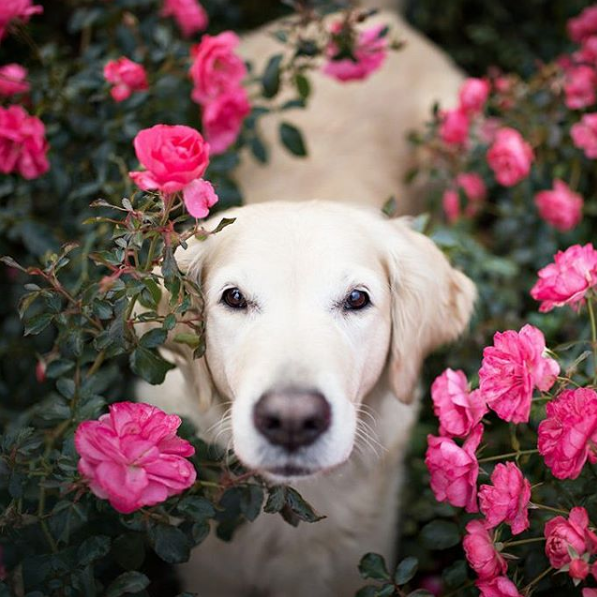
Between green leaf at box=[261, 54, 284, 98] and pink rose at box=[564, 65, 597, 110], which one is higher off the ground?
green leaf at box=[261, 54, 284, 98]

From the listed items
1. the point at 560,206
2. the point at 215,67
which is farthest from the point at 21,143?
the point at 560,206

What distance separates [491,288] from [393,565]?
3.71 feet

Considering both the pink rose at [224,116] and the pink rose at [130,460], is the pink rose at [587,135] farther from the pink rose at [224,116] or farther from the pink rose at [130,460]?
the pink rose at [130,460]

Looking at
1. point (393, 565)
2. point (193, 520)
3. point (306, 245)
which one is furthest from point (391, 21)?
point (193, 520)

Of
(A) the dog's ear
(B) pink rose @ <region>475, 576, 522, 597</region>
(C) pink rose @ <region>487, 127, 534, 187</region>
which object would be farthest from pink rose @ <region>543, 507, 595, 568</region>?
(C) pink rose @ <region>487, 127, 534, 187</region>

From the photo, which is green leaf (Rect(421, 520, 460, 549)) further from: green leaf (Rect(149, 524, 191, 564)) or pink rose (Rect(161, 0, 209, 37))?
pink rose (Rect(161, 0, 209, 37))

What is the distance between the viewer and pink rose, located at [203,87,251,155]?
8.07 ft

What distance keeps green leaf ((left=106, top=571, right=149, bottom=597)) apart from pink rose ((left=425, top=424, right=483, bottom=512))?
69 centimetres

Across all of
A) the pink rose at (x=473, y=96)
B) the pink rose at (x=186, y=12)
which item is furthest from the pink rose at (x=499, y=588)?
the pink rose at (x=186, y=12)

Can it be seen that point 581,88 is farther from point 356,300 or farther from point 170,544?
point 170,544

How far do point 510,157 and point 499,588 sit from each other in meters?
1.78

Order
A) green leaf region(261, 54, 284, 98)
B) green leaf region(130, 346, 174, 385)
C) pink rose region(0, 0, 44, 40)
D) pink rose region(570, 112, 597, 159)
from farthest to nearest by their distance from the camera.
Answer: pink rose region(570, 112, 597, 159), green leaf region(261, 54, 284, 98), pink rose region(0, 0, 44, 40), green leaf region(130, 346, 174, 385)

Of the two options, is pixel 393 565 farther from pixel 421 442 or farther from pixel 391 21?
pixel 391 21

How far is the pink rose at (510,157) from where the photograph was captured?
2.82 metres
